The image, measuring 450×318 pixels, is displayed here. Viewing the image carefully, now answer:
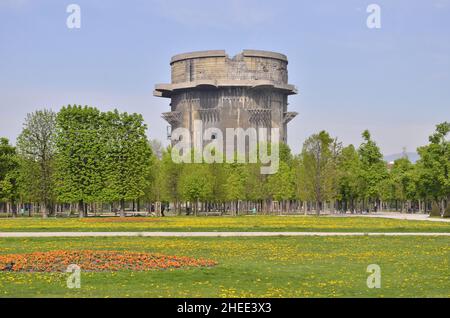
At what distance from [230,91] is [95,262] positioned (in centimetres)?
15730

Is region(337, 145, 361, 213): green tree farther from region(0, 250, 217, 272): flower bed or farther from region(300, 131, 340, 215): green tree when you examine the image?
region(0, 250, 217, 272): flower bed

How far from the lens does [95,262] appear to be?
26.8 m

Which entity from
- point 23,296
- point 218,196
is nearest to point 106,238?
point 23,296

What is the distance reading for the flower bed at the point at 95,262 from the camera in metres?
25.8

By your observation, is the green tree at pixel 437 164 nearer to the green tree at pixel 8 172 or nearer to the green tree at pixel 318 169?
the green tree at pixel 318 169

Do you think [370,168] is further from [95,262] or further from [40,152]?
[95,262]

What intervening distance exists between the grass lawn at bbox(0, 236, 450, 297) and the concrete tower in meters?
144

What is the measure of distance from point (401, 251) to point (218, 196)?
73285mm

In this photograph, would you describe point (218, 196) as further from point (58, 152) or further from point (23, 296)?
point (23, 296)

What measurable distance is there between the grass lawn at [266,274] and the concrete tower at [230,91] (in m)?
144

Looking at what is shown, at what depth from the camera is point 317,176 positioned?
10362 cm
